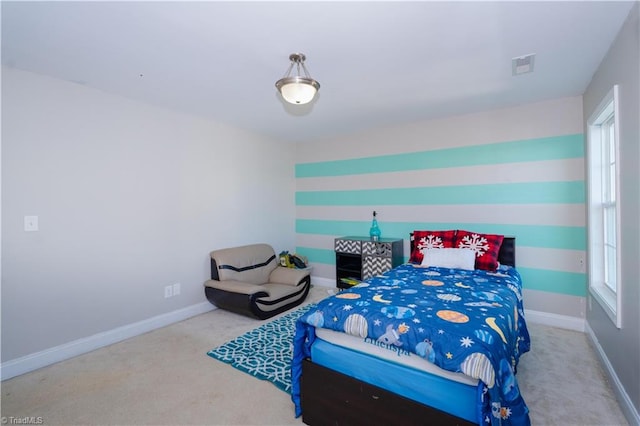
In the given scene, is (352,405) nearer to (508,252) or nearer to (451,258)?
(451,258)

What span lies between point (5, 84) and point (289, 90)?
7.20 ft

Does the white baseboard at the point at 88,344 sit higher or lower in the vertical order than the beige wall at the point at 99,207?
lower

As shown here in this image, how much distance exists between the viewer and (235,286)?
3365 millimetres

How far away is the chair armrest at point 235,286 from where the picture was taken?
3.25 meters

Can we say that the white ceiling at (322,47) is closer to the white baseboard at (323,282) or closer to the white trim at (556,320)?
the white trim at (556,320)

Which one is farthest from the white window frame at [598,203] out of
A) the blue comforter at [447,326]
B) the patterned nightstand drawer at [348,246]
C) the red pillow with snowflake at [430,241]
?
the patterned nightstand drawer at [348,246]

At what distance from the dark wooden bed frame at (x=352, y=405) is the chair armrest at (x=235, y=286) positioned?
157 cm

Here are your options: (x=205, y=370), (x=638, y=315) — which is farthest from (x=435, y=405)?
(x=205, y=370)

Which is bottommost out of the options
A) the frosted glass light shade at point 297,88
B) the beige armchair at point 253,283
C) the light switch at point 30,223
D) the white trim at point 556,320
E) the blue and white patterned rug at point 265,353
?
the blue and white patterned rug at point 265,353

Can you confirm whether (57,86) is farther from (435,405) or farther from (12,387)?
(435,405)

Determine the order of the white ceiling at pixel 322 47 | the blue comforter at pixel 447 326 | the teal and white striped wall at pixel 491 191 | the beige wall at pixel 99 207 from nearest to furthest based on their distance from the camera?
the blue comforter at pixel 447 326 → the white ceiling at pixel 322 47 → the beige wall at pixel 99 207 → the teal and white striped wall at pixel 491 191

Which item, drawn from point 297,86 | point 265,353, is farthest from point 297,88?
point 265,353

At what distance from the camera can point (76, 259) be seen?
2666 millimetres
